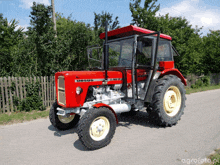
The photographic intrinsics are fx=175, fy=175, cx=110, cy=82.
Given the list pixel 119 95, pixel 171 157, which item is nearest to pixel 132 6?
pixel 119 95

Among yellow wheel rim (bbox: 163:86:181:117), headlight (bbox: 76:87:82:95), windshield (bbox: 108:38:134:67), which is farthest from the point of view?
yellow wheel rim (bbox: 163:86:181:117)

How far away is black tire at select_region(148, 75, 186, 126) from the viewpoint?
13.8 feet

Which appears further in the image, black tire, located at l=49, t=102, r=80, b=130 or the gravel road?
black tire, located at l=49, t=102, r=80, b=130

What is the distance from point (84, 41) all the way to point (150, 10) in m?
5.39

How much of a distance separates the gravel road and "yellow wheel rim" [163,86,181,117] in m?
0.38

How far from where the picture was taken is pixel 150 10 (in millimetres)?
10953

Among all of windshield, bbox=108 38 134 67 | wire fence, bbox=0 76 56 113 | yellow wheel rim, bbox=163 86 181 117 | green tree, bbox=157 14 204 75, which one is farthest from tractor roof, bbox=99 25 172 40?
green tree, bbox=157 14 204 75

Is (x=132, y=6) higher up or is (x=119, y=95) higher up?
(x=132, y=6)

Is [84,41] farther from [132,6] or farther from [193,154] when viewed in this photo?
[193,154]

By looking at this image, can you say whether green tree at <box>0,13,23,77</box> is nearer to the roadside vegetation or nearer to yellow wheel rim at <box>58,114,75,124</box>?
yellow wheel rim at <box>58,114,75,124</box>

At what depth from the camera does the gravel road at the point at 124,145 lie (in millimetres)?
2936

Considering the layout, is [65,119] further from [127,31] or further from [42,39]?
[42,39]

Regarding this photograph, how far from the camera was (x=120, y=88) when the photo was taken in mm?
4359

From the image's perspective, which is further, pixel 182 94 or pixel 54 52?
pixel 54 52
